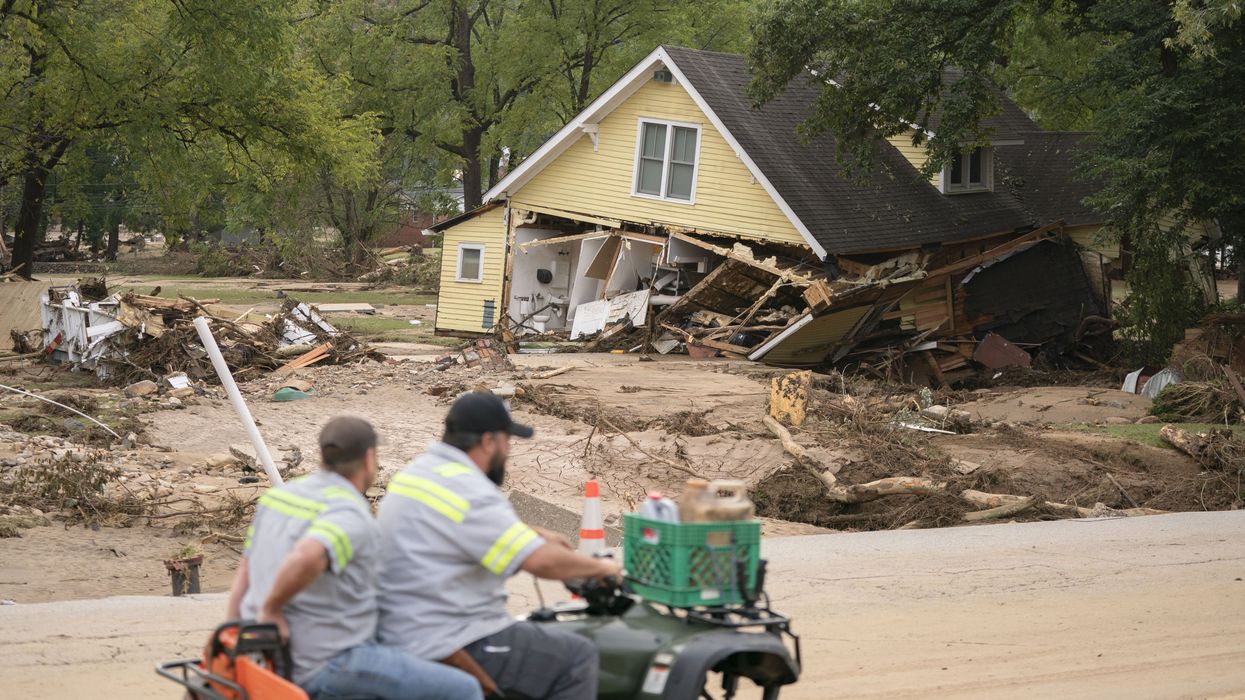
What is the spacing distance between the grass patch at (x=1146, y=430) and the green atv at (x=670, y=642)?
41.6 feet

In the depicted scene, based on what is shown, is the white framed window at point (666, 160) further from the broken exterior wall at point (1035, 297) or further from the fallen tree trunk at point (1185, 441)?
the fallen tree trunk at point (1185, 441)

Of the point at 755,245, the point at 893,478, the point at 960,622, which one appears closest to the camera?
the point at 960,622

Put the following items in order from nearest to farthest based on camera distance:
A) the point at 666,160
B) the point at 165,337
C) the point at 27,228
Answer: the point at 165,337
the point at 666,160
the point at 27,228

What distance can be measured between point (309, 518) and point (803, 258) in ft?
75.8

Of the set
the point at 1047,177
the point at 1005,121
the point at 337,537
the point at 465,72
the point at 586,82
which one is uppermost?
the point at 465,72

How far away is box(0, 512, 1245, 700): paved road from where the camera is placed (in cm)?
711

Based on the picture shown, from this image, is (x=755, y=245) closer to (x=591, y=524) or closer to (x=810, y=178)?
(x=810, y=178)

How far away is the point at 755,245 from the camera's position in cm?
2755

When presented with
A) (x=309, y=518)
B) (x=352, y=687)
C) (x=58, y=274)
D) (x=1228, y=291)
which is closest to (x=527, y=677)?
(x=352, y=687)

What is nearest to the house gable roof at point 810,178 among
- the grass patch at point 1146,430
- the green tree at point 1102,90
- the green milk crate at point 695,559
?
the green tree at point 1102,90

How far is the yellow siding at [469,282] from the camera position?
1248 inches

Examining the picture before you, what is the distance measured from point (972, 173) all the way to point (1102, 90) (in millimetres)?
Answer: 9098

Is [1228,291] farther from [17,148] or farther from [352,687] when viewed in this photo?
[352,687]

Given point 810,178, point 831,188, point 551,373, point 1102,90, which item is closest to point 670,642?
point 551,373
